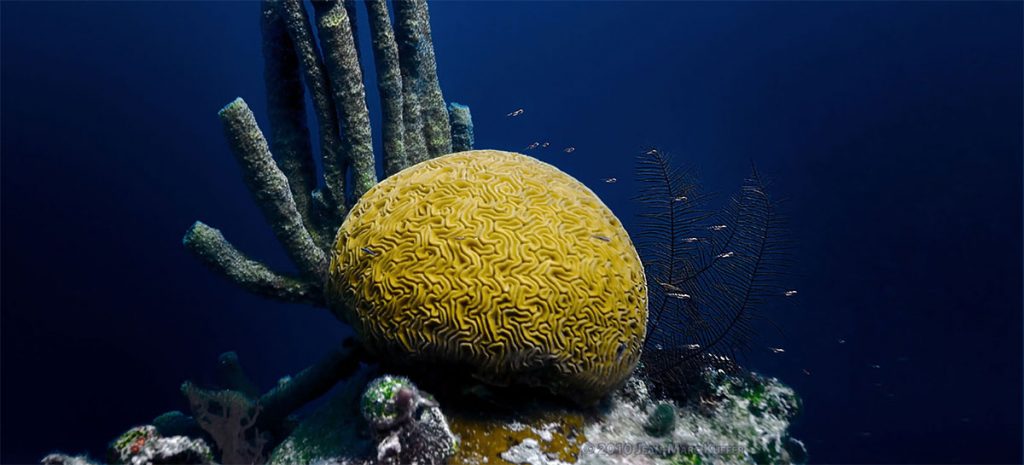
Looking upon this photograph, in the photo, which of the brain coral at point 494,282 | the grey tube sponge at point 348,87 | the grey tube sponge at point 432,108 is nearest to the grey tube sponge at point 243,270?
the grey tube sponge at point 348,87

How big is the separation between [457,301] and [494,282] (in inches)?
10.0

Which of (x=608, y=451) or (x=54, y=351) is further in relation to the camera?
(x=54, y=351)

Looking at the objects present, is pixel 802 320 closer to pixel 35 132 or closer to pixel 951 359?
pixel 951 359

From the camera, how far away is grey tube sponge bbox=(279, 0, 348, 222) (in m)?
4.57

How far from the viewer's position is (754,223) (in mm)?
4781

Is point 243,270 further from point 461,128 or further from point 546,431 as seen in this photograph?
point 546,431

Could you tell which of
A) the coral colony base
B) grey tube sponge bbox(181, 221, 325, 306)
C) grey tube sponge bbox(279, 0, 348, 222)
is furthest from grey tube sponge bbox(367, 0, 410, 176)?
grey tube sponge bbox(181, 221, 325, 306)

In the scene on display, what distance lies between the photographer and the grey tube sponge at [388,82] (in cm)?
482

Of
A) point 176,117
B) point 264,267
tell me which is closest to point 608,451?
point 264,267

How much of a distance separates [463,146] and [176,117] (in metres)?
11.0

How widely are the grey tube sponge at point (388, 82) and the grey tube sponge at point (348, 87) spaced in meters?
0.22

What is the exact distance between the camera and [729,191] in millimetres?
17109

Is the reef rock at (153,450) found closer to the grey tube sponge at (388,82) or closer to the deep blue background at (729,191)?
the grey tube sponge at (388,82)

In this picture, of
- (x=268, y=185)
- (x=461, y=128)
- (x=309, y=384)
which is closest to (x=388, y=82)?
(x=461, y=128)
